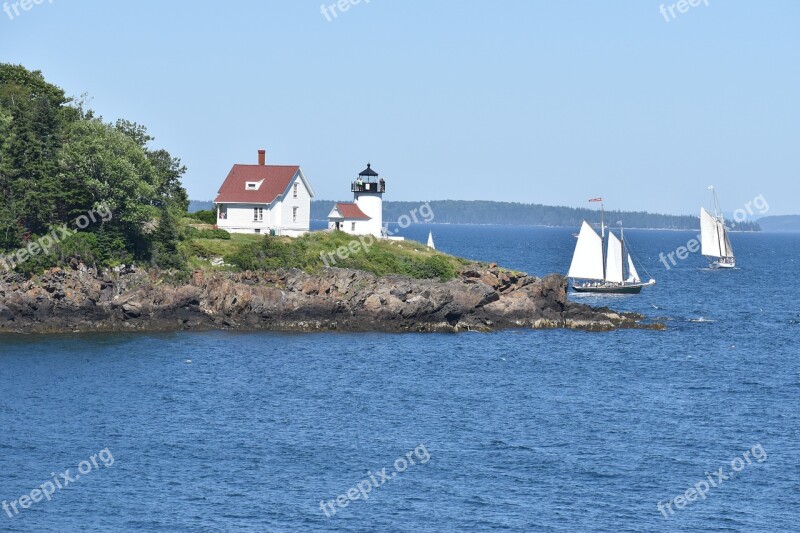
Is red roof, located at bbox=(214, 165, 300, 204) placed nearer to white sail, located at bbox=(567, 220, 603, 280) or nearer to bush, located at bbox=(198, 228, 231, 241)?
bush, located at bbox=(198, 228, 231, 241)

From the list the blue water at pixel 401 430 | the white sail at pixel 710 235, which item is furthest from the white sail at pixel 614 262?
the white sail at pixel 710 235

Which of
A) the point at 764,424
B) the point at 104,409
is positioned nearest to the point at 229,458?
the point at 104,409

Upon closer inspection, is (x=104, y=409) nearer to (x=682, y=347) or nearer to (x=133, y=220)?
(x=133, y=220)

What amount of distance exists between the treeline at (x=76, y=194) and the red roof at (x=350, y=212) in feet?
56.4

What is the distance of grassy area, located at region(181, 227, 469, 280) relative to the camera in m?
75.8

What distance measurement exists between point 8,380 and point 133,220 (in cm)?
2132

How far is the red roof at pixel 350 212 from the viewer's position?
90.2 meters

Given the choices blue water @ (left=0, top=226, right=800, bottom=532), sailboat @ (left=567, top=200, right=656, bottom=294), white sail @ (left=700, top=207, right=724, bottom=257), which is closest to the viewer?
blue water @ (left=0, top=226, right=800, bottom=532)
